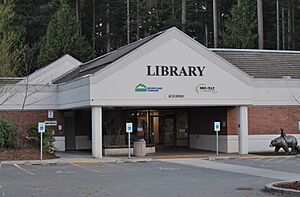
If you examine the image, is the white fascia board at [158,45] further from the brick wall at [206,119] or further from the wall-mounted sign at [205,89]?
the brick wall at [206,119]

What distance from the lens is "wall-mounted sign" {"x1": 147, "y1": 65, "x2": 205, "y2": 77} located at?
30047 millimetres

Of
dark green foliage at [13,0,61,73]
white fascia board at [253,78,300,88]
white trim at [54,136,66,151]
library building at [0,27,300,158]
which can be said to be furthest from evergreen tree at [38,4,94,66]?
white fascia board at [253,78,300,88]

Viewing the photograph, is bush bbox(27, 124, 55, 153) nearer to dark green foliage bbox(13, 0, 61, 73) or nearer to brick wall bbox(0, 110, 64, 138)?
brick wall bbox(0, 110, 64, 138)

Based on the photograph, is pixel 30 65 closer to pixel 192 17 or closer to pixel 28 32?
pixel 28 32

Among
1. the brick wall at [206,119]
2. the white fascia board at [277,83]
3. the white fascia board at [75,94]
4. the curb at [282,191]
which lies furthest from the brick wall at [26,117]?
the curb at [282,191]

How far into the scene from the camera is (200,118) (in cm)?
3662

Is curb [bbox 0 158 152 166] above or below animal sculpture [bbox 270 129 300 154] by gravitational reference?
below

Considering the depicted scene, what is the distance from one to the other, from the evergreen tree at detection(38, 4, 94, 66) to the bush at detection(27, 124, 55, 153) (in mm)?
22100

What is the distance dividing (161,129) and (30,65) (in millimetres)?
20057

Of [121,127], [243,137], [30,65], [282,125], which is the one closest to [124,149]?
[121,127]

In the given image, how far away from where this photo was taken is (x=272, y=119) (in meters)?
34.4

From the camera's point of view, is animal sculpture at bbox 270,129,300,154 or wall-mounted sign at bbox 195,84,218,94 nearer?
wall-mounted sign at bbox 195,84,218,94

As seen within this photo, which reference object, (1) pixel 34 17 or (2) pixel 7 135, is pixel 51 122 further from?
(1) pixel 34 17

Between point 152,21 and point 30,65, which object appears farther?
point 152,21
